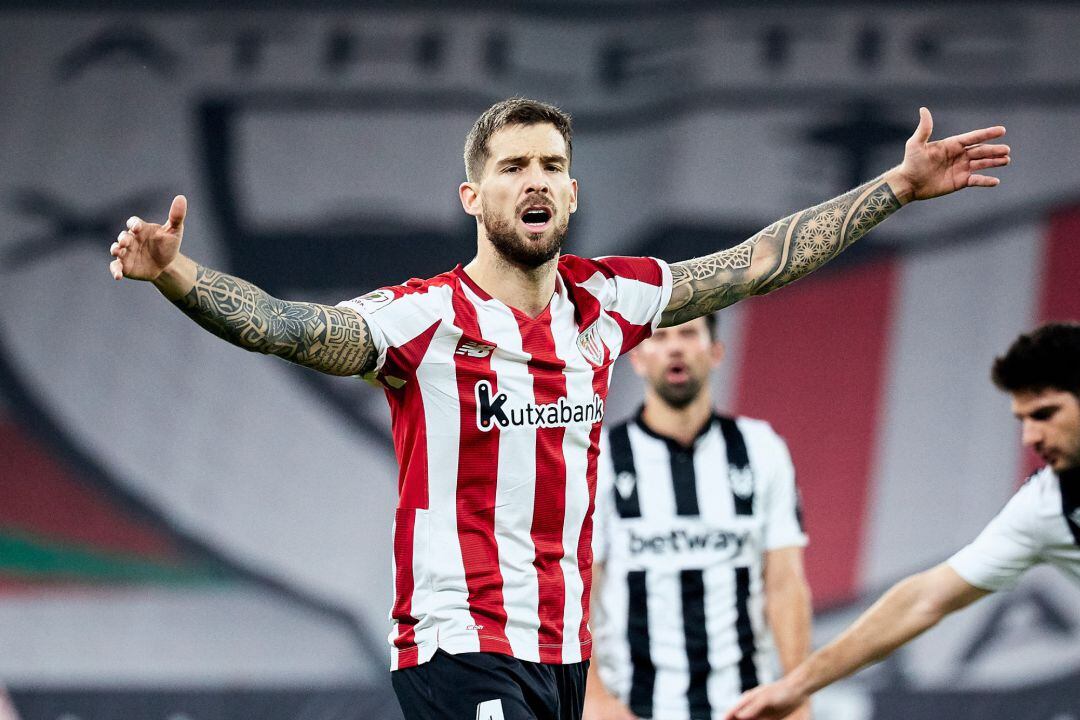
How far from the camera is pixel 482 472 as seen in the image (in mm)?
2941

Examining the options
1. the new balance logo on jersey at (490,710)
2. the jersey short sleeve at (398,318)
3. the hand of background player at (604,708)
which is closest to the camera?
the new balance logo on jersey at (490,710)

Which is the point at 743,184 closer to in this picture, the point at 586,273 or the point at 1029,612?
the point at 1029,612

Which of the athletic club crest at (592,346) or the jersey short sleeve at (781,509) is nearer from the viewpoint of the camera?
the athletic club crest at (592,346)

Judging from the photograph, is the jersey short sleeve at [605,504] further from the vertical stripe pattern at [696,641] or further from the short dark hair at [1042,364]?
the short dark hair at [1042,364]

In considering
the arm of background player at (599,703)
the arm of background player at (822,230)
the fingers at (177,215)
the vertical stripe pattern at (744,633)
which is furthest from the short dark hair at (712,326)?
the fingers at (177,215)

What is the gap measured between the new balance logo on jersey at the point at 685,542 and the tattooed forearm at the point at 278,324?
1804 mm

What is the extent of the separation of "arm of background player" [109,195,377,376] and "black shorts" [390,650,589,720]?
650 mm

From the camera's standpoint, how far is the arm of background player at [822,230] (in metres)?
3.36

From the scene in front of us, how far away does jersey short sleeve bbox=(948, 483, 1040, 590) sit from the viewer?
11.7 ft

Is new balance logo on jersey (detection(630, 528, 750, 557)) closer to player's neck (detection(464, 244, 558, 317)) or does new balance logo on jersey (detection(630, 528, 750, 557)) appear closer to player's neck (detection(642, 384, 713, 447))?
player's neck (detection(642, 384, 713, 447))

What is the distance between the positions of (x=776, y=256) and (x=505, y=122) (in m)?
0.78

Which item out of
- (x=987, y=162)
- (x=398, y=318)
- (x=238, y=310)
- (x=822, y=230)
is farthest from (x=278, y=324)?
(x=987, y=162)

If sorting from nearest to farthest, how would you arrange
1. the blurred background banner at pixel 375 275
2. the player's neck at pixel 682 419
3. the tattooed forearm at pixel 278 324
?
the tattooed forearm at pixel 278 324
the player's neck at pixel 682 419
the blurred background banner at pixel 375 275

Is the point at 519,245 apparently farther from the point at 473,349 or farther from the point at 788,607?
the point at 788,607
